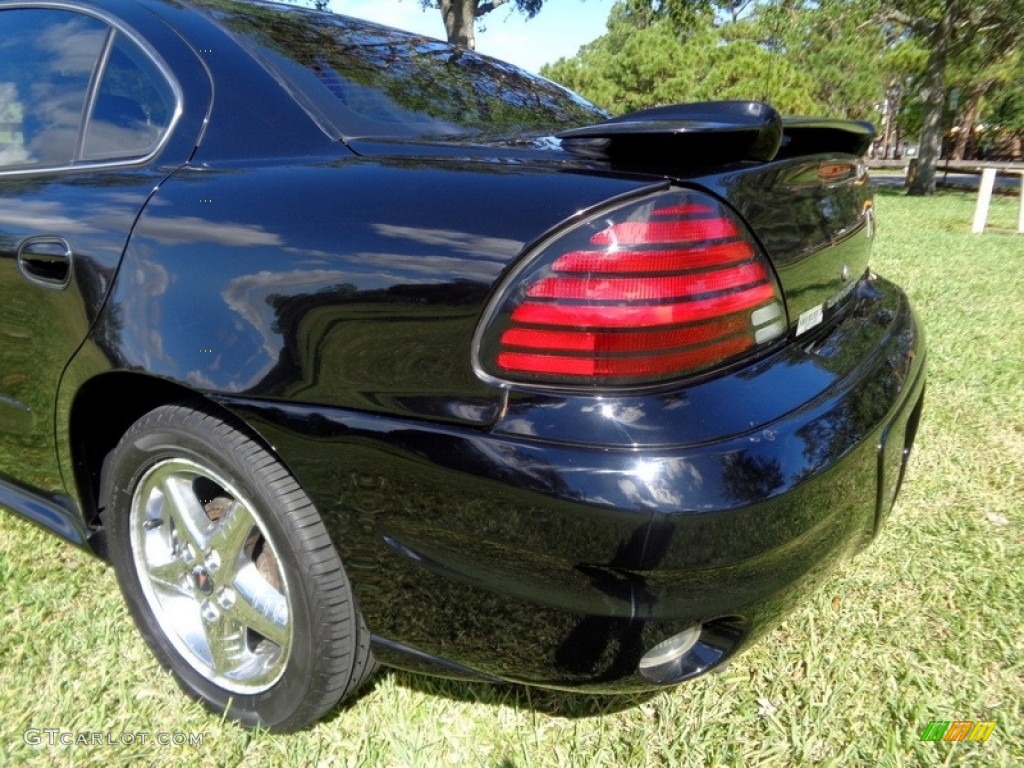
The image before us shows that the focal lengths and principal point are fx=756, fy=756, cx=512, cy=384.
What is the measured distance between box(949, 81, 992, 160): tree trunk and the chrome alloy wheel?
30.0 meters

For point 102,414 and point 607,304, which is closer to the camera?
point 607,304

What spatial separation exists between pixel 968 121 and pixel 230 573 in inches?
1453

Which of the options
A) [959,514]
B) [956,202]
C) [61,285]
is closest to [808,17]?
[956,202]

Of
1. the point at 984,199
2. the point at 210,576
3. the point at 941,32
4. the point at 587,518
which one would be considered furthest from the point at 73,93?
the point at 941,32

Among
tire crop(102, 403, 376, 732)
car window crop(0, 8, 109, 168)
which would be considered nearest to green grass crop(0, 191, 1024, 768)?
tire crop(102, 403, 376, 732)

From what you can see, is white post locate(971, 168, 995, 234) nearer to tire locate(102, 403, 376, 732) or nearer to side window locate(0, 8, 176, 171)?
side window locate(0, 8, 176, 171)

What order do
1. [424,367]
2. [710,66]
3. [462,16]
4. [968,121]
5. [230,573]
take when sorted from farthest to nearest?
[968,121], [710,66], [462,16], [230,573], [424,367]

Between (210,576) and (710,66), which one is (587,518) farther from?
(710,66)

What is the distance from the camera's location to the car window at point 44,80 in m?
1.94

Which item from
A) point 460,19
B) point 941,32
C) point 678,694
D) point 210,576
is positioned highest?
point 941,32

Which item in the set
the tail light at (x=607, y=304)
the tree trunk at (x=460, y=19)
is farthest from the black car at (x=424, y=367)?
the tree trunk at (x=460, y=19)

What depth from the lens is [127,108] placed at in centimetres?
184

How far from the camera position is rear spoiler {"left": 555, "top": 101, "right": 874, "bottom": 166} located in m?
1.33

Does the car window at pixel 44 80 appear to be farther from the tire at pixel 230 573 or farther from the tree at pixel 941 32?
the tree at pixel 941 32
